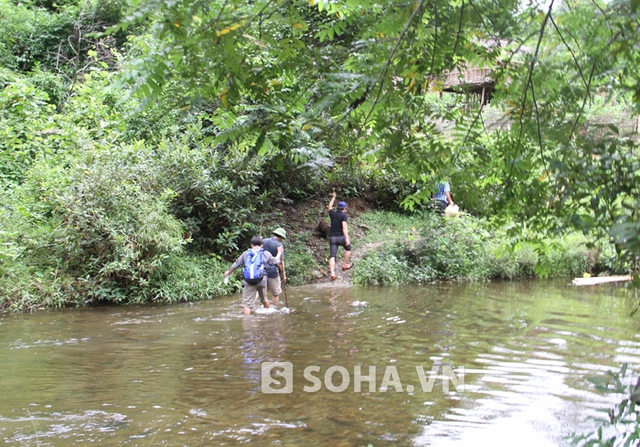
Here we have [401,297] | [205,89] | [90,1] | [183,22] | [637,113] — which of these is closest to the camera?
[183,22]

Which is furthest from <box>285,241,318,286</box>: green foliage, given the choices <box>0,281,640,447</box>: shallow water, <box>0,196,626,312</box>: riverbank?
<box>0,281,640,447</box>: shallow water

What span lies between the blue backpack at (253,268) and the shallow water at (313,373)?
695mm

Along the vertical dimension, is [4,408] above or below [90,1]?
below

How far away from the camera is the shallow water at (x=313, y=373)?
477 centimetres

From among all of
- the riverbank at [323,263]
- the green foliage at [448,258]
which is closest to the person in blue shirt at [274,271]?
the riverbank at [323,263]

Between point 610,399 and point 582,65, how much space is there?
3.52 meters

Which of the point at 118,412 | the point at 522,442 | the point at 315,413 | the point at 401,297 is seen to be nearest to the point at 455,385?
the point at 522,442

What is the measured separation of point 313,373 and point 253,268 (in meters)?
3.59

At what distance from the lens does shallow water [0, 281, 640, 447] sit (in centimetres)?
477

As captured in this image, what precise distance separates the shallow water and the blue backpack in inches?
27.4

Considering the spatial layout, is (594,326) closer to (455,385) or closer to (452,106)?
(455,385)

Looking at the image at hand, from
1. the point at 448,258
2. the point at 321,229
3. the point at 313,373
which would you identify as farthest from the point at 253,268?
the point at 448,258

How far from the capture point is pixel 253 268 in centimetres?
966

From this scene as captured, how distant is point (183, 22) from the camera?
2984 millimetres
